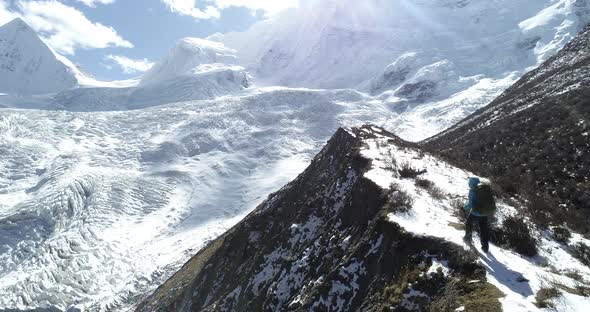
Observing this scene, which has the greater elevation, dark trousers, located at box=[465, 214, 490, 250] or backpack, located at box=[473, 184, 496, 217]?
backpack, located at box=[473, 184, 496, 217]

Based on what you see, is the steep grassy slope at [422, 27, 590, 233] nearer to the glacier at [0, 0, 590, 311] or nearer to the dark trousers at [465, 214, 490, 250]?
the dark trousers at [465, 214, 490, 250]

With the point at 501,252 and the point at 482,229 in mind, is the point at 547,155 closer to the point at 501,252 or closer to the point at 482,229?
the point at 501,252

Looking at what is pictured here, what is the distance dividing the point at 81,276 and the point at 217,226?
123 ft

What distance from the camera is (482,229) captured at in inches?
388

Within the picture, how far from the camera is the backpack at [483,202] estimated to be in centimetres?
1027

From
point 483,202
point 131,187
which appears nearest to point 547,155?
point 483,202

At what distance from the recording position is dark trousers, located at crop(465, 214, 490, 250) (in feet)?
32.0

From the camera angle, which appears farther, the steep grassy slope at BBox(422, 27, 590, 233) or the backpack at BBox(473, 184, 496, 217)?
the steep grassy slope at BBox(422, 27, 590, 233)

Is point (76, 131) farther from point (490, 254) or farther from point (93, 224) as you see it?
point (490, 254)

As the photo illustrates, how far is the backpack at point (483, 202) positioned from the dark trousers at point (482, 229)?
18 cm

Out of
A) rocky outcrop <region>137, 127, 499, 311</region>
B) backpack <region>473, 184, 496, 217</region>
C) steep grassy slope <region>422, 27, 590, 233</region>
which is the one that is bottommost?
rocky outcrop <region>137, 127, 499, 311</region>

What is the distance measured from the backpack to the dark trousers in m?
0.18

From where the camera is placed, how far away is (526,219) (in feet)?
41.6

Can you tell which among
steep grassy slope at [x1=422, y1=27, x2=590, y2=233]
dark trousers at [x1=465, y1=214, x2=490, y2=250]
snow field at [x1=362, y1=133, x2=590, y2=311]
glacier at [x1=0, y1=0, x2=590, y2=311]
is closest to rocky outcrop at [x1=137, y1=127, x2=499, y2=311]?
snow field at [x1=362, y1=133, x2=590, y2=311]
